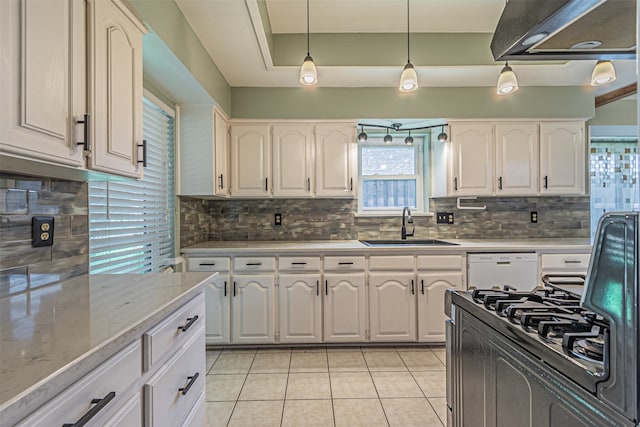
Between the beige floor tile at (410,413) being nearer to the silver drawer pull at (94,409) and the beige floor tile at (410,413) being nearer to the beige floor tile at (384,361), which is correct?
the beige floor tile at (384,361)

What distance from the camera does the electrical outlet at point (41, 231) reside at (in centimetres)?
131

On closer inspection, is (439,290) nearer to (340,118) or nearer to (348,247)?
(348,247)

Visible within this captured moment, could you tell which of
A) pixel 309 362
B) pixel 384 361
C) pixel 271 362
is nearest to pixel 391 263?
pixel 384 361

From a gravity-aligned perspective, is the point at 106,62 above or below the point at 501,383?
above

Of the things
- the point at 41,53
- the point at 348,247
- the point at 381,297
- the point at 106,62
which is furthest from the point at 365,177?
the point at 41,53

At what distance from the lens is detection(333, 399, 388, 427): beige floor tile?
1901 mm

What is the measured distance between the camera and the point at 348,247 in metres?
2.93

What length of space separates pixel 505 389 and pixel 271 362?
208 centimetres

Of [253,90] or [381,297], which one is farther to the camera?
[253,90]

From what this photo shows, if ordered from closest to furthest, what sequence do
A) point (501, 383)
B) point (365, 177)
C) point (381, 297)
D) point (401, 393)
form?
point (501, 383), point (401, 393), point (381, 297), point (365, 177)

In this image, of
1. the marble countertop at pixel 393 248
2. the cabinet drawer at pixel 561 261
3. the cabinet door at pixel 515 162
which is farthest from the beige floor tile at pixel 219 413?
the cabinet door at pixel 515 162

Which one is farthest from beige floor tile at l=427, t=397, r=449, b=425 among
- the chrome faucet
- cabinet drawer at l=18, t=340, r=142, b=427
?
cabinet drawer at l=18, t=340, r=142, b=427

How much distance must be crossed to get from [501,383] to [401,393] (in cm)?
144

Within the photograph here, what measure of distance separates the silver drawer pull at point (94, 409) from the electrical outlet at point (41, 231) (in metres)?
0.86
